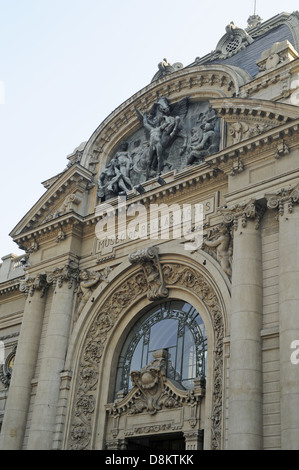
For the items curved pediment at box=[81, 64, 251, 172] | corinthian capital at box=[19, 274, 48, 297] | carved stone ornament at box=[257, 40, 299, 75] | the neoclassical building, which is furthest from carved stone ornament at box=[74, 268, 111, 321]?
carved stone ornament at box=[257, 40, 299, 75]

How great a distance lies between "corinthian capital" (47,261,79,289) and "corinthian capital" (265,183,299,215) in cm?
799

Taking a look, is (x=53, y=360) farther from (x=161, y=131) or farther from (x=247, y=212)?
(x=161, y=131)

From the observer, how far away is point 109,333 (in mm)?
21484

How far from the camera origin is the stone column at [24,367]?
20875mm

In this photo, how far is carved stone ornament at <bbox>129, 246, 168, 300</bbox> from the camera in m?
20.6

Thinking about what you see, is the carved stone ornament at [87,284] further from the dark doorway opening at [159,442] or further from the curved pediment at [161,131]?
the dark doorway opening at [159,442]

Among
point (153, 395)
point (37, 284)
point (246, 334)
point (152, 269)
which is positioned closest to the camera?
point (246, 334)

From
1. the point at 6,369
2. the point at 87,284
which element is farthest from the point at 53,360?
the point at 6,369

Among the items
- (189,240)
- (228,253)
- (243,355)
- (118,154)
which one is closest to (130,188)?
(118,154)

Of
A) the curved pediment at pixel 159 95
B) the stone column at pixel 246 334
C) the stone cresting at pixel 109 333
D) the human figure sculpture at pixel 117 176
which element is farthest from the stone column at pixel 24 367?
the stone column at pixel 246 334

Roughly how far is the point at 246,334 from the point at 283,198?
382 cm

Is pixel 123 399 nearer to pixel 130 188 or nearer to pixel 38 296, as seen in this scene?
pixel 38 296

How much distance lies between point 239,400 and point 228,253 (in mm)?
4749

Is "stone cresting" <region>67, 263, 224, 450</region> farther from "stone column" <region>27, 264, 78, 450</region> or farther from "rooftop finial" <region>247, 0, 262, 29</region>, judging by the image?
"rooftop finial" <region>247, 0, 262, 29</region>
